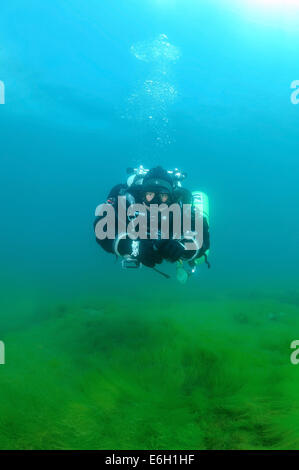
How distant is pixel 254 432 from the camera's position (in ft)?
12.2

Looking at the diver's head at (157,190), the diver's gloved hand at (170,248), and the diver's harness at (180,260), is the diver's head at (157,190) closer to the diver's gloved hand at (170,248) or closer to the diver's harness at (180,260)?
the diver's harness at (180,260)

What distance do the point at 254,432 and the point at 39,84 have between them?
29465mm

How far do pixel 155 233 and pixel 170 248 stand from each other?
1.06ft

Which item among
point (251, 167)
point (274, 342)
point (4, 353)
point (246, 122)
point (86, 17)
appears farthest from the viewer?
point (251, 167)

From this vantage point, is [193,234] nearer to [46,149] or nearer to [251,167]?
[46,149]

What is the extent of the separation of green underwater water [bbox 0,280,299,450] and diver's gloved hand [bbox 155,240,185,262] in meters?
2.15

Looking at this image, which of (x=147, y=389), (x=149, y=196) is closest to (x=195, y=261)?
→ (x=149, y=196)

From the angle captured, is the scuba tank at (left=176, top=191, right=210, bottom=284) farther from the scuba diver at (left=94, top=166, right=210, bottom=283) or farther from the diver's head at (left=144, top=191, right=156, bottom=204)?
the diver's head at (left=144, top=191, right=156, bottom=204)

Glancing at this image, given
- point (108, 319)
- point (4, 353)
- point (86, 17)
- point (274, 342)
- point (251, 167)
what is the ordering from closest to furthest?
point (4, 353), point (274, 342), point (108, 319), point (86, 17), point (251, 167)

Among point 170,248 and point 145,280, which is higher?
point 145,280

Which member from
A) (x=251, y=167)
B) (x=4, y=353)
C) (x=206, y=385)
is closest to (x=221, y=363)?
(x=206, y=385)

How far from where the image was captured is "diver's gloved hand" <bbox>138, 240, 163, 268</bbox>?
469 cm

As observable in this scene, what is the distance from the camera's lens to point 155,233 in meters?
4.72

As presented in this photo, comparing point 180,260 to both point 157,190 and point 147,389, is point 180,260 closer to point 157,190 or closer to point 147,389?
point 157,190
